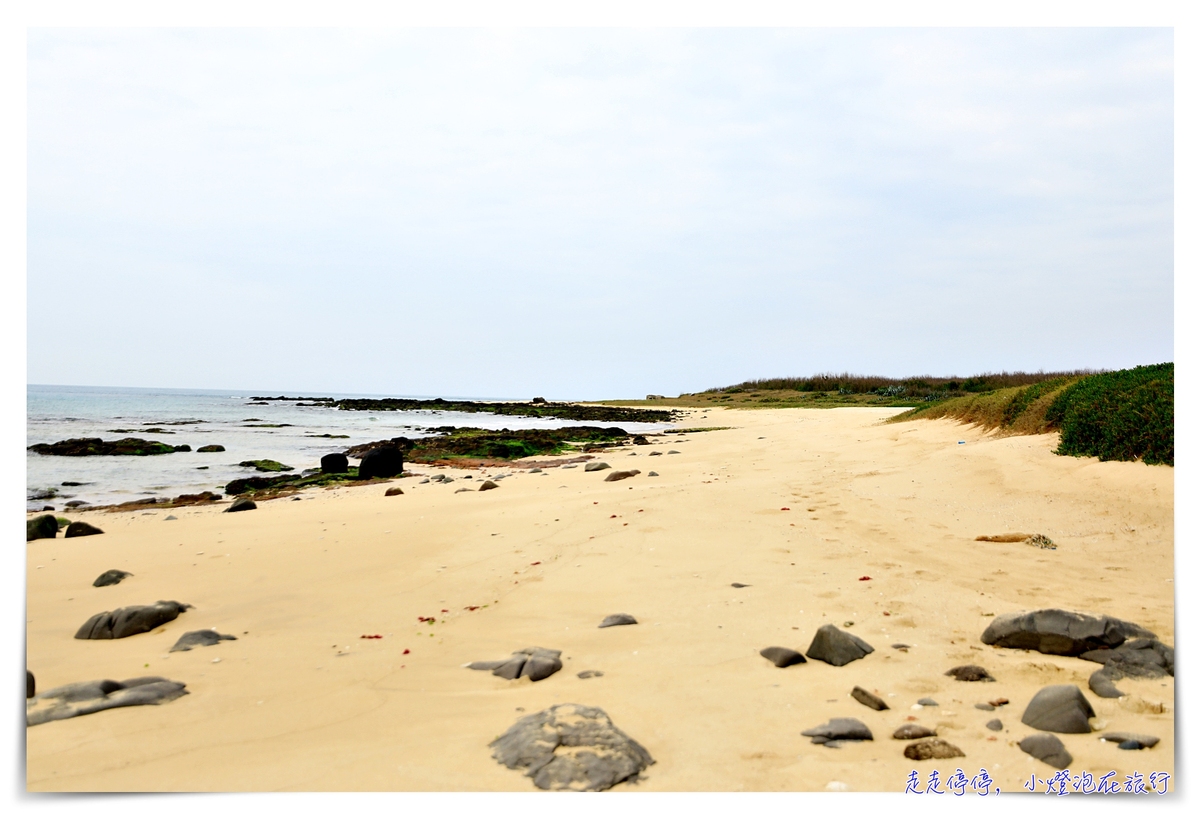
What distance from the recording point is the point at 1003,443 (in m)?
10.3

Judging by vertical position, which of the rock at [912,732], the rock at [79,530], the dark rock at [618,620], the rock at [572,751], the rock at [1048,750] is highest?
the rock at [1048,750]

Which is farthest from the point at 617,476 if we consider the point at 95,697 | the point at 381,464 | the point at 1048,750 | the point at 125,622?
the point at 1048,750

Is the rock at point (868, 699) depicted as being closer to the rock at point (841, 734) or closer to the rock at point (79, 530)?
the rock at point (841, 734)

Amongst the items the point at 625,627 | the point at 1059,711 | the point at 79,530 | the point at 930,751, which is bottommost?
the point at 79,530

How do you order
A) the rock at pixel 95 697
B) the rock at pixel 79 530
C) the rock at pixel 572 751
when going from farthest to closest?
the rock at pixel 79 530
the rock at pixel 95 697
the rock at pixel 572 751

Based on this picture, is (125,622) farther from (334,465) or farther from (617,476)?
(334,465)

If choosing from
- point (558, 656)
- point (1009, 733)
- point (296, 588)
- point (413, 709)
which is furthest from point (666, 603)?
point (296, 588)

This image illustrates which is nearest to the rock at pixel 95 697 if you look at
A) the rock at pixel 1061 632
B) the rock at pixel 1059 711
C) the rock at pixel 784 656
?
the rock at pixel 784 656

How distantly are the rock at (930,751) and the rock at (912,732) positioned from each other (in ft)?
0.28

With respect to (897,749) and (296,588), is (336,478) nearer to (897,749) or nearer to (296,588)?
(296,588)

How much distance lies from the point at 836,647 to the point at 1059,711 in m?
1.05

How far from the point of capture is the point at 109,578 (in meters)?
6.08

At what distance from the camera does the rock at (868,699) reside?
312cm

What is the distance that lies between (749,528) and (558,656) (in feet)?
11.3
